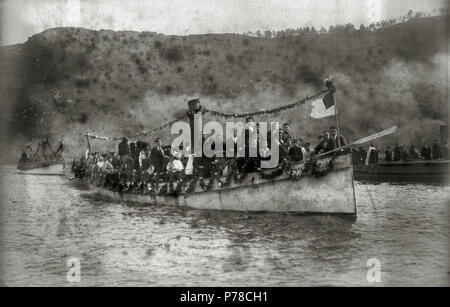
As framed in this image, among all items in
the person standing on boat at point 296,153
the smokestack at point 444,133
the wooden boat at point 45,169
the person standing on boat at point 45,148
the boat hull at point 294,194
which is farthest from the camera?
the person standing on boat at point 45,148

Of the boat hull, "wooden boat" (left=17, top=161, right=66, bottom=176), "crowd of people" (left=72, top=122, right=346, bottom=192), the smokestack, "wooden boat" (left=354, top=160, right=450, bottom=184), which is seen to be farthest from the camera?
"wooden boat" (left=17, top=161, right=66, bottom=176)

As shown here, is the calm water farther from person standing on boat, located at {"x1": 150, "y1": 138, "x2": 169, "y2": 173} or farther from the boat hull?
person standing on boat, located at {"x1": 150, "y1": 138, "x2": 169, "y2": 173}

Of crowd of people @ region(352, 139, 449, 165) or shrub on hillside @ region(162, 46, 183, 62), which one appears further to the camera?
shrub on hillside @ region(162, 46, 183, 62)

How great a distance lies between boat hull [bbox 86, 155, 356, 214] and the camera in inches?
527

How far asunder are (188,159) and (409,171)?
1258 cm

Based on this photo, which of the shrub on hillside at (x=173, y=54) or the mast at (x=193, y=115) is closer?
the mast at (x=193, y=115)

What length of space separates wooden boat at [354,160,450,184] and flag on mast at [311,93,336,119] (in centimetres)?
1136

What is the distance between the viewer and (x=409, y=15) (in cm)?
5756

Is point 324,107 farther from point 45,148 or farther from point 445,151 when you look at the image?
point 45,148

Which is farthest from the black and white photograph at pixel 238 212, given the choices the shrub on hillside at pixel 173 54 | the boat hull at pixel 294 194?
the shrub on hillside at pixel 173 54

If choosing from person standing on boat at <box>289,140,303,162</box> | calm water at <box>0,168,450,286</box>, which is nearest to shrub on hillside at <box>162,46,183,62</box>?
calm water at <box>0,168,450,286</box>

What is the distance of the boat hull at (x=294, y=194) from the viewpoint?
44.0 feet

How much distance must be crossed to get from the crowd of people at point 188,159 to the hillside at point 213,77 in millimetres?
25784

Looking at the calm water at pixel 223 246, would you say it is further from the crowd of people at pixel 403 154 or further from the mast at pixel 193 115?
the crowd of people at pixel 403 154
